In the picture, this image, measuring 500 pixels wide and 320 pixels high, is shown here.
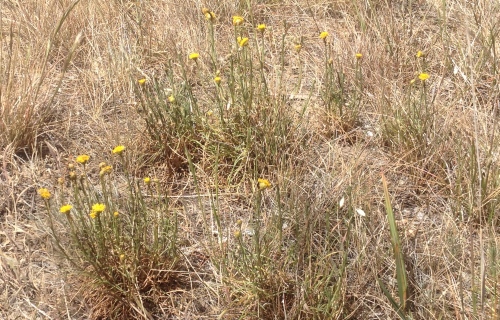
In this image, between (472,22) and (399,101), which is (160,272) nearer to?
(399,101)

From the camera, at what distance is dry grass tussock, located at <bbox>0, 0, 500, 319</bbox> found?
1.74 metres

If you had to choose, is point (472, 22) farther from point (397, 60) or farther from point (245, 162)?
point (245, 162)

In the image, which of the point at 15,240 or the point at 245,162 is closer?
the point at 15,240

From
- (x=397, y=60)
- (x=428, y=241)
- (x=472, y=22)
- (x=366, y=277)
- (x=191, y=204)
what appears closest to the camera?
(x=366, y=277)

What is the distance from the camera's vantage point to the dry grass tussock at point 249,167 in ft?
5.70

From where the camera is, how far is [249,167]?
2.16 m

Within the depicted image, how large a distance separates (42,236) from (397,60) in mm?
1764

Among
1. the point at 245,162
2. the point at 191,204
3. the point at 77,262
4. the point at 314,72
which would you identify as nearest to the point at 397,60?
the point at 314,72

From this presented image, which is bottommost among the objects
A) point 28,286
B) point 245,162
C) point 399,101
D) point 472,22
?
point 28,286

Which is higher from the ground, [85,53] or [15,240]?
[85,53]

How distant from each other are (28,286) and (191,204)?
2.13 ft

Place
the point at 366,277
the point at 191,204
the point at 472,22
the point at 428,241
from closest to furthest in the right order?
the point at 366,277 → the point at 428,241 → the point at 191,204 → the point at 472,22

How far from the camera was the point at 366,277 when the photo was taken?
5.81 ft


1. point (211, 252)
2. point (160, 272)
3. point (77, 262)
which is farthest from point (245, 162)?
point (77, 262)
